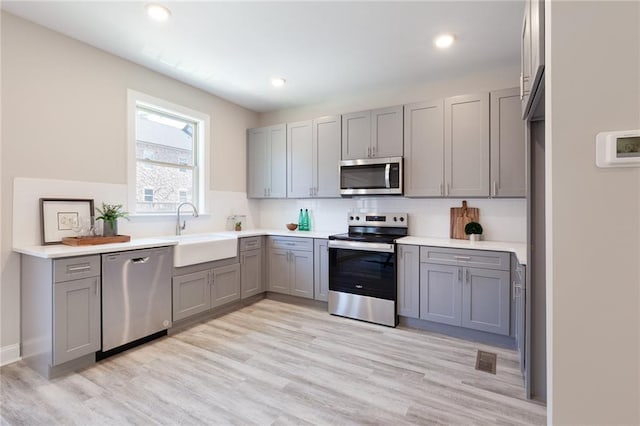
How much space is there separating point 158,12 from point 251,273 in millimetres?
2760

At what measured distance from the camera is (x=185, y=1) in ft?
7.28

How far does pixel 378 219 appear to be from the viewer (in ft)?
12.7

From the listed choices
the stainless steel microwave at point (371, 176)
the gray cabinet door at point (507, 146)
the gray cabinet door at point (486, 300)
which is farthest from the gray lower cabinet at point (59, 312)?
the gray cabinet door at point (507, 146)

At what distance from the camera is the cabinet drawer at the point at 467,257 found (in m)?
2.75

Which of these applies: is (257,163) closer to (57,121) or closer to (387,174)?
(387,174)

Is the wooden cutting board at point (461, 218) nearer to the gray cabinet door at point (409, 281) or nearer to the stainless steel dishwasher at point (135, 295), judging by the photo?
the gray cabinet door at point (409, 281)

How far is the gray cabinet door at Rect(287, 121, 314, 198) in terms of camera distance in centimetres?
407

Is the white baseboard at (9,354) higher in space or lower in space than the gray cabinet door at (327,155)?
lower

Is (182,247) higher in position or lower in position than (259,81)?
lower

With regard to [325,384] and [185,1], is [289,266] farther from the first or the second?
[185,1]

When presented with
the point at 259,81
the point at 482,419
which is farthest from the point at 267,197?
the point at 482,419

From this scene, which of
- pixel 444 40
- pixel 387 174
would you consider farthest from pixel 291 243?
pixel 444 40

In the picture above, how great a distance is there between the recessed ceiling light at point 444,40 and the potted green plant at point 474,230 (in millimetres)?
1725
